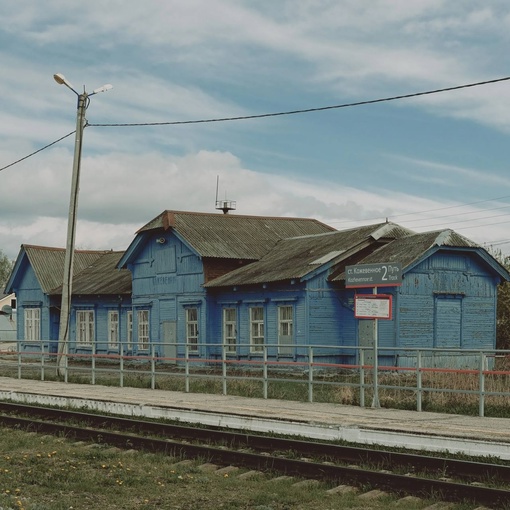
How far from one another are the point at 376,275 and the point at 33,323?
3124 cm

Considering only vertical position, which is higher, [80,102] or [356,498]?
[80,102]

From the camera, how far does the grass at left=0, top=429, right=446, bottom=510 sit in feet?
30.5

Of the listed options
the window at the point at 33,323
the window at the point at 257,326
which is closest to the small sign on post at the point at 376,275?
the window at the point at 257,326

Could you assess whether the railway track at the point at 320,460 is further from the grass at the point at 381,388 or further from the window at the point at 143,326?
the window at the point at 143,326

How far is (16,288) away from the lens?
4706cm

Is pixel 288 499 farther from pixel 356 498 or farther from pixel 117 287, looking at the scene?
pixel 117 287

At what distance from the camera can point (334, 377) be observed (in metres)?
27.0

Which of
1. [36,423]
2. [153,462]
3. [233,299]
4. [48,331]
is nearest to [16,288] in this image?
[48,331]

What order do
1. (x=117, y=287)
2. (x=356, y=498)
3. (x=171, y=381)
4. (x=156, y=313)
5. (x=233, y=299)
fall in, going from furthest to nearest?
(x=117, y=287) → (x=156, y=313) → (x=233, y=299) → (x=171, y=381) → (x=356, y=498)

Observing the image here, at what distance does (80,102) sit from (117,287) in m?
13.6

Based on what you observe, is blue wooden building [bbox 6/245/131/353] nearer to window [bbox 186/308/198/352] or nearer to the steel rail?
window [bbox 186/308/198/352]

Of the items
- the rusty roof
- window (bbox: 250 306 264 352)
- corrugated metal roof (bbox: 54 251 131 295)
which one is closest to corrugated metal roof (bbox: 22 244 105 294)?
the rusty roof

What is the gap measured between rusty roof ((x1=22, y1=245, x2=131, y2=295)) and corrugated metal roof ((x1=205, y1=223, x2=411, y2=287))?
26.3ft

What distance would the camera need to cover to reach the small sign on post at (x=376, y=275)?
16.8 metres
